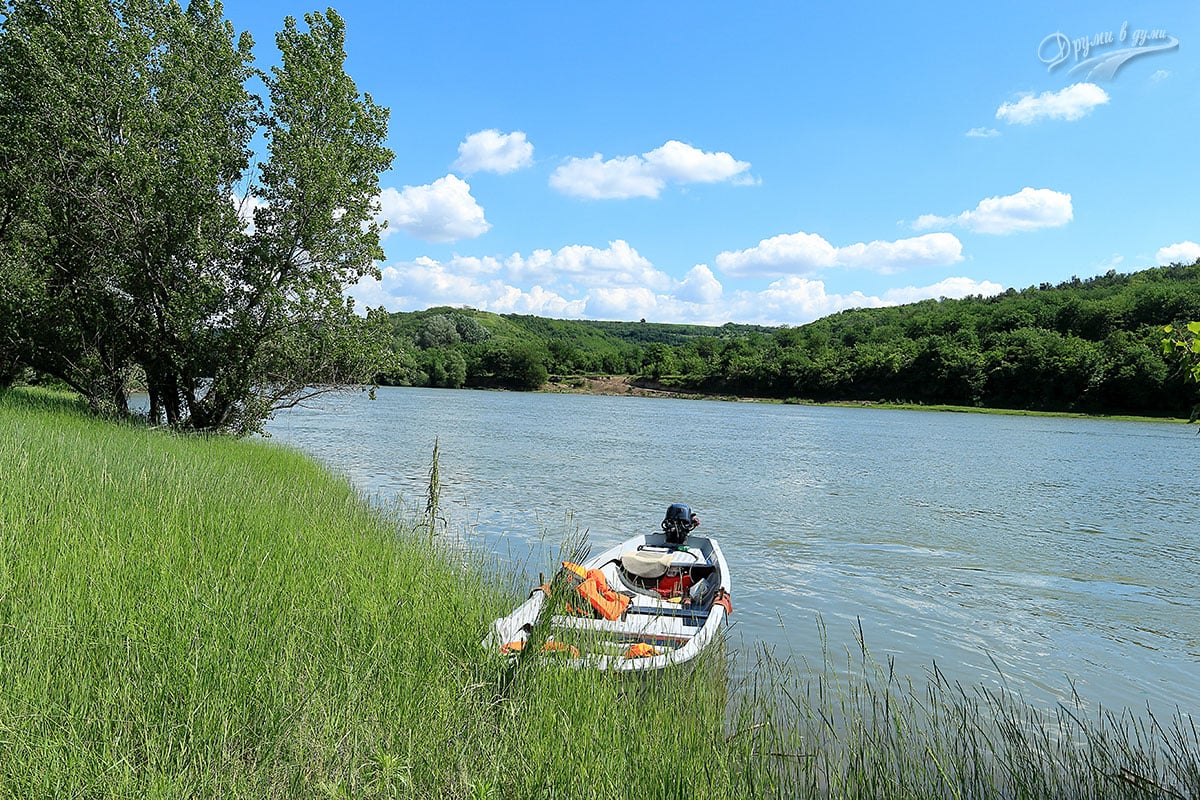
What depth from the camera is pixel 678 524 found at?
1285 centimetres

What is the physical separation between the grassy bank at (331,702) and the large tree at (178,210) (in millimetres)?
9883

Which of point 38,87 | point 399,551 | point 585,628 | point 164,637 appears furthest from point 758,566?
point 38,87

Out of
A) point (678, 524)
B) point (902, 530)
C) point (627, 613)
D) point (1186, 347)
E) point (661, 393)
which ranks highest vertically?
point (1186, 347)

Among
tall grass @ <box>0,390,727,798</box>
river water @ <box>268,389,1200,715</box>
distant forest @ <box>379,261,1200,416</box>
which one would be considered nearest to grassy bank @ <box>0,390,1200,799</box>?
tall grass @ <box>0,390,727,798</box>

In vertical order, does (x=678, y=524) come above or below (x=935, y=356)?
below

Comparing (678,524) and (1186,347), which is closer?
(1186,347)

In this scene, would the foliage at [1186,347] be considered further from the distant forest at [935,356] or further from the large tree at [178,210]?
the distant forest at [935,356]

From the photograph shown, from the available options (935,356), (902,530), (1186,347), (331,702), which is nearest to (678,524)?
(902,530)

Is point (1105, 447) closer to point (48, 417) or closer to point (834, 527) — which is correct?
point (834, 527)

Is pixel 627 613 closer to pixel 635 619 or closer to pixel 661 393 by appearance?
pixel 635 619

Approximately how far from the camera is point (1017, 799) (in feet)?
15.8

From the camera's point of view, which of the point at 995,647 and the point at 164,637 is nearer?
the point at 164,637

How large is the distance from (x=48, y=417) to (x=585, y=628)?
499 inches

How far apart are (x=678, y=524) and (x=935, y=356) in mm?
102650
